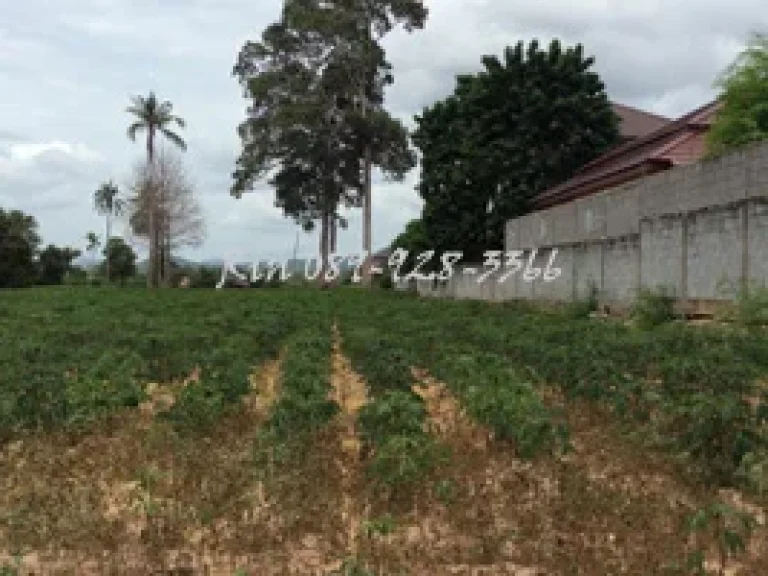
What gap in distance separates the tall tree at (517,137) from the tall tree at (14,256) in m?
39.4

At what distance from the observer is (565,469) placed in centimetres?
708

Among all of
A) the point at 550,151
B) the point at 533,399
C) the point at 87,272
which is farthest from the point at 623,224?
the point at 87,272

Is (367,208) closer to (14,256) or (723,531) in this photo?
(14,256)

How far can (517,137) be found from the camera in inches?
1396

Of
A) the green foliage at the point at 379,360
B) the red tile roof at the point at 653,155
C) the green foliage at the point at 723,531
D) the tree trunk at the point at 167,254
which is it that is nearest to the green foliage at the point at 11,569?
the green foliage at the point at 723,531

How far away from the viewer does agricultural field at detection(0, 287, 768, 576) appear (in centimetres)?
533

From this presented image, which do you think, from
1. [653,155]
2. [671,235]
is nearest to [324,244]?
[653,155]

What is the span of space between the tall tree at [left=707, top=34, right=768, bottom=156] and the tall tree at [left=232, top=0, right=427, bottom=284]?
25512mm

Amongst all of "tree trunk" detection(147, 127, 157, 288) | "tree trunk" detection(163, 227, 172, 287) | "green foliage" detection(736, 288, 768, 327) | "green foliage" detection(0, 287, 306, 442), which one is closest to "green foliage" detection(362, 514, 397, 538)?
"green foliage" detection(0, 287, 306, 442)

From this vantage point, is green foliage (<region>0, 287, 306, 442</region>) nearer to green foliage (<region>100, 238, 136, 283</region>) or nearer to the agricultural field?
the agricultural field

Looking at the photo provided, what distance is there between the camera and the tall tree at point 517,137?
35.4m

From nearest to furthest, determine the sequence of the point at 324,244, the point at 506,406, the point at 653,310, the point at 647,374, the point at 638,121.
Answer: the point at 506,406 < the point at 647,374 < the point at 653,310 < the point at 638,121 < the point at 324,244

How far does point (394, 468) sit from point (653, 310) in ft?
46.0

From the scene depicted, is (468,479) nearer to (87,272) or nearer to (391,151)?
(391,151)
